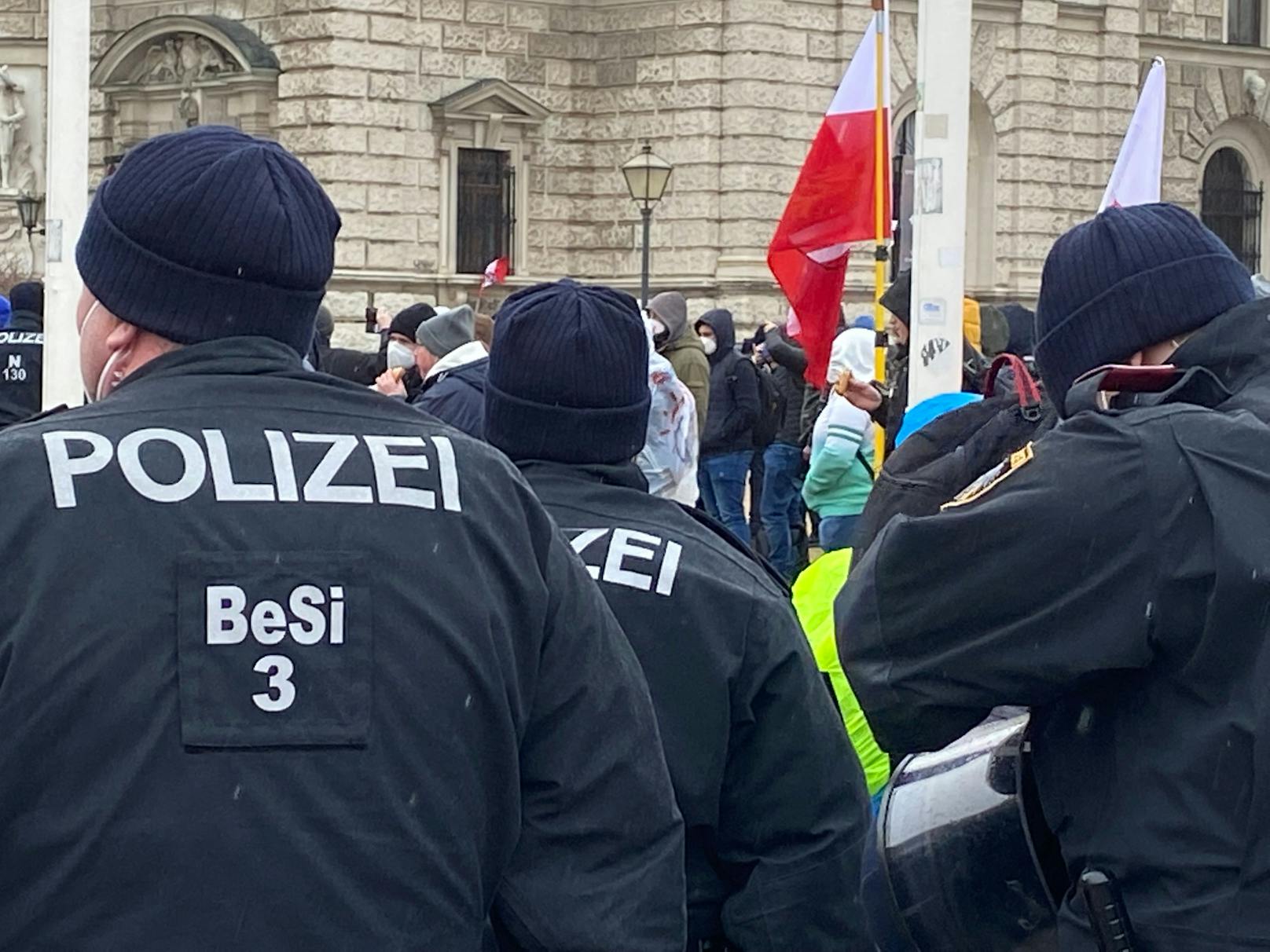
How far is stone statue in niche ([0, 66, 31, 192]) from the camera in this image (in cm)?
2966

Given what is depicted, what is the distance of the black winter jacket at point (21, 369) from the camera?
11148 millimetres

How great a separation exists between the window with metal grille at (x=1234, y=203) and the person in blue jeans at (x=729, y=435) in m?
21.3

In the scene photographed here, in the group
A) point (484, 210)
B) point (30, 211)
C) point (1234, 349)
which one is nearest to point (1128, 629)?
point (1234, 349)

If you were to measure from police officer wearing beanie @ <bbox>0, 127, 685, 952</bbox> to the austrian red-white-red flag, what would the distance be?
7.74 m

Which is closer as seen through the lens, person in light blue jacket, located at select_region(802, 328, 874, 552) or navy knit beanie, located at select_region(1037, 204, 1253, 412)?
navy knit beanie, located at select_region(1037, 204, 1253, 412)

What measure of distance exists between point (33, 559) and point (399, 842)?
473 millimetres

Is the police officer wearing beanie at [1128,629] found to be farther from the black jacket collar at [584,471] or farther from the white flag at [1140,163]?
the white flag at [1140,163]

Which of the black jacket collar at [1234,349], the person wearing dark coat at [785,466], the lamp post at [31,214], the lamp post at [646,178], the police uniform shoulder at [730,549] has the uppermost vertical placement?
the lamp post at [646,178]

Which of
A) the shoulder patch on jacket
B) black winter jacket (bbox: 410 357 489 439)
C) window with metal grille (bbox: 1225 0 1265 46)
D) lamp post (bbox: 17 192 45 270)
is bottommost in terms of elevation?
black winter jacket (bbox: 410 357 489 439)

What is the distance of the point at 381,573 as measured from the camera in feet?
8.13

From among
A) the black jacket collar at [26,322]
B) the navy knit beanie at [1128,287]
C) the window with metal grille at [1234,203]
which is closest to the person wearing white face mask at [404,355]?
the black jacket collar at [26,322]

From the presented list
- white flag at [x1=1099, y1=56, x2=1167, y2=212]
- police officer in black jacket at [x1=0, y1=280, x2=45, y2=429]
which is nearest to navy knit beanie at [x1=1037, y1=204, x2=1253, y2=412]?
white flag at [x1=1099, y1=56, x2=1167, y2=212]

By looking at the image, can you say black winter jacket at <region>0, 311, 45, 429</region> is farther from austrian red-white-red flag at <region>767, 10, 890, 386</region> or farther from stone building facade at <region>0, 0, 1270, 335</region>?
stone building facade at <region>0, 0, 1270, 335</region>

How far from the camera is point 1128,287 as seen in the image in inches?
122
